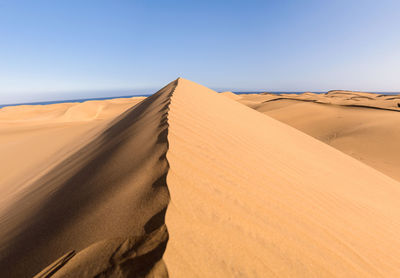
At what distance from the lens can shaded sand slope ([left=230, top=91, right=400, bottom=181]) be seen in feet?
23.0

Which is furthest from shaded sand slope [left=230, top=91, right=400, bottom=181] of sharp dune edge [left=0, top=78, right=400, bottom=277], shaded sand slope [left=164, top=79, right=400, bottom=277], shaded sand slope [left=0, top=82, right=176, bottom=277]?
shaded sand slope [left=0, top=82, right=176, bottom=277]

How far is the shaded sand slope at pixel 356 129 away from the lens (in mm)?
7012

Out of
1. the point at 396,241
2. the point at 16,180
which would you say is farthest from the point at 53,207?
the point at 16,180

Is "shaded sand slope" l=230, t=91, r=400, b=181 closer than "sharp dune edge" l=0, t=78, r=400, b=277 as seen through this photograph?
No

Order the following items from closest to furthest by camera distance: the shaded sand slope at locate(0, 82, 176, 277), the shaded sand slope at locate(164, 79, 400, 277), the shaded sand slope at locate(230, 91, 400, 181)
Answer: the shaded sand slope at locate(0, 82, 176, 277)
the shaded sand slope at locate(164, 79, 400, 277)
the shaded sand slope at locate(230, 91, 400, 181)

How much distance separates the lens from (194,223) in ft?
3.93

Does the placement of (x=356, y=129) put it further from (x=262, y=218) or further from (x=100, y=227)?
(x=100, y=227)

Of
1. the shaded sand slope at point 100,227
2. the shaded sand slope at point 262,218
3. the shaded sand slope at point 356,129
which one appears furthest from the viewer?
the shaded sand slope at point 356,129

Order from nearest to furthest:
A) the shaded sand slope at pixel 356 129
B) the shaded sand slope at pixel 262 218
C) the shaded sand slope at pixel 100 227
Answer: the shaded sand slope at pixel 100 227 < the shaded sand slope at pixel 262 218 < the shaded sand slope at pixel 356 129

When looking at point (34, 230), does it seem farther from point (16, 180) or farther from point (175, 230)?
point (16, 180)

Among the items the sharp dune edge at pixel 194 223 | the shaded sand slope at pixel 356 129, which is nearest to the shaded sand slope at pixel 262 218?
the sharp dune edge at pixel 194 223

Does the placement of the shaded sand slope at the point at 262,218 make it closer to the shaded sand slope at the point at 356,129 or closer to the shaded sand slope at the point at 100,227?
the shaded sand slope at the point at 100,227

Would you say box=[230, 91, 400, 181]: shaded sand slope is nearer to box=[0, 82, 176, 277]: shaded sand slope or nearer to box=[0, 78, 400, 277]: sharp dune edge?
box=[0, 78, 400, 277]: sharp dune edge

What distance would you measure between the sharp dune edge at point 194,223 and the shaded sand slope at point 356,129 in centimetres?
576
